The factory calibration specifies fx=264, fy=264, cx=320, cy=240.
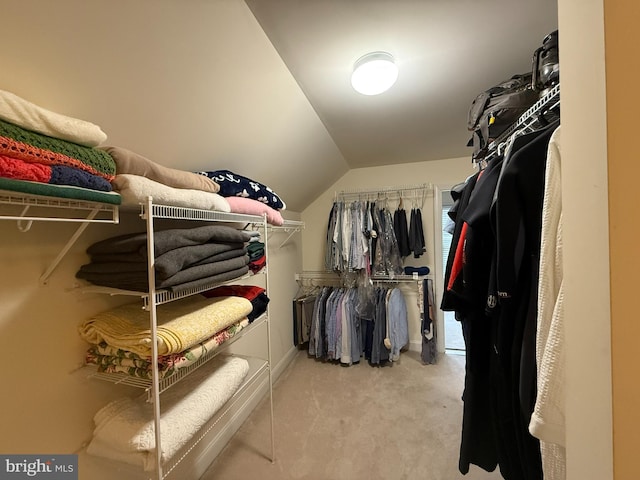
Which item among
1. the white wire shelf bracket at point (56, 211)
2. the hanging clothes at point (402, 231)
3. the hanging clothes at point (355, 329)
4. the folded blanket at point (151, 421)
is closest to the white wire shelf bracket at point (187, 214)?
the white wire shelf bracket at point (56, 211)

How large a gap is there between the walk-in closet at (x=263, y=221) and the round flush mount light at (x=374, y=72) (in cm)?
1

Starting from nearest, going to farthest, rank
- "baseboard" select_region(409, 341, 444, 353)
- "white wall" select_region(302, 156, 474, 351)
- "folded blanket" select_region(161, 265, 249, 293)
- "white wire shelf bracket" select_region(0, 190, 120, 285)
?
1. "white wire shelf bracket" select_region(0, 190, 120, 285)
2. "folded blanket" select_region(161, 265, 249, 293)
3. "white wall" select_region(302, 156, 474, 351)
4. "baseboard" select_region(409, 341, 444, 353)

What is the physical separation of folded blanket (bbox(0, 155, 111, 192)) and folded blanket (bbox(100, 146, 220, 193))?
0.41 feet

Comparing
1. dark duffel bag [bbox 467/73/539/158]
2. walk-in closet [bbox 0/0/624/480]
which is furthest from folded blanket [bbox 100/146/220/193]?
dark duffel bag [bbox 467/73/539/158]

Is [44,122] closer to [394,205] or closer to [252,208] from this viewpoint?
[252,208]

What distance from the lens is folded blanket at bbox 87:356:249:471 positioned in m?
0.91

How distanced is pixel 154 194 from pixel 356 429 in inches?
77.5

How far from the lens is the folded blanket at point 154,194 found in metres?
0.86

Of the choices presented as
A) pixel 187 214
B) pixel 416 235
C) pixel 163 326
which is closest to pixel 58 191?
pixel 187 214

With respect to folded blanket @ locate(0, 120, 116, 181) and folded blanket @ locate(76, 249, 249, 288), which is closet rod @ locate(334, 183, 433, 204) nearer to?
folded blanket @ locate(76, 249, 249, 288)

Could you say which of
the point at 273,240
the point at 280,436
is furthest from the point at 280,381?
the point at 273,240

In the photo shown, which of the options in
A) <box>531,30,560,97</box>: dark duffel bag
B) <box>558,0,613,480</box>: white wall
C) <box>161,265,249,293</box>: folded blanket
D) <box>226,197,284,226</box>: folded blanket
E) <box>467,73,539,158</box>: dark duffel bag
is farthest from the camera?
<box>226,197,284,226</box>: folded blanket

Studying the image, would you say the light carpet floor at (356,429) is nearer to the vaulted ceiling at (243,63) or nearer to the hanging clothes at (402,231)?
the hanging clothes at (402,231)

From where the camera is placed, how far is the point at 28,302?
0.85 metres
